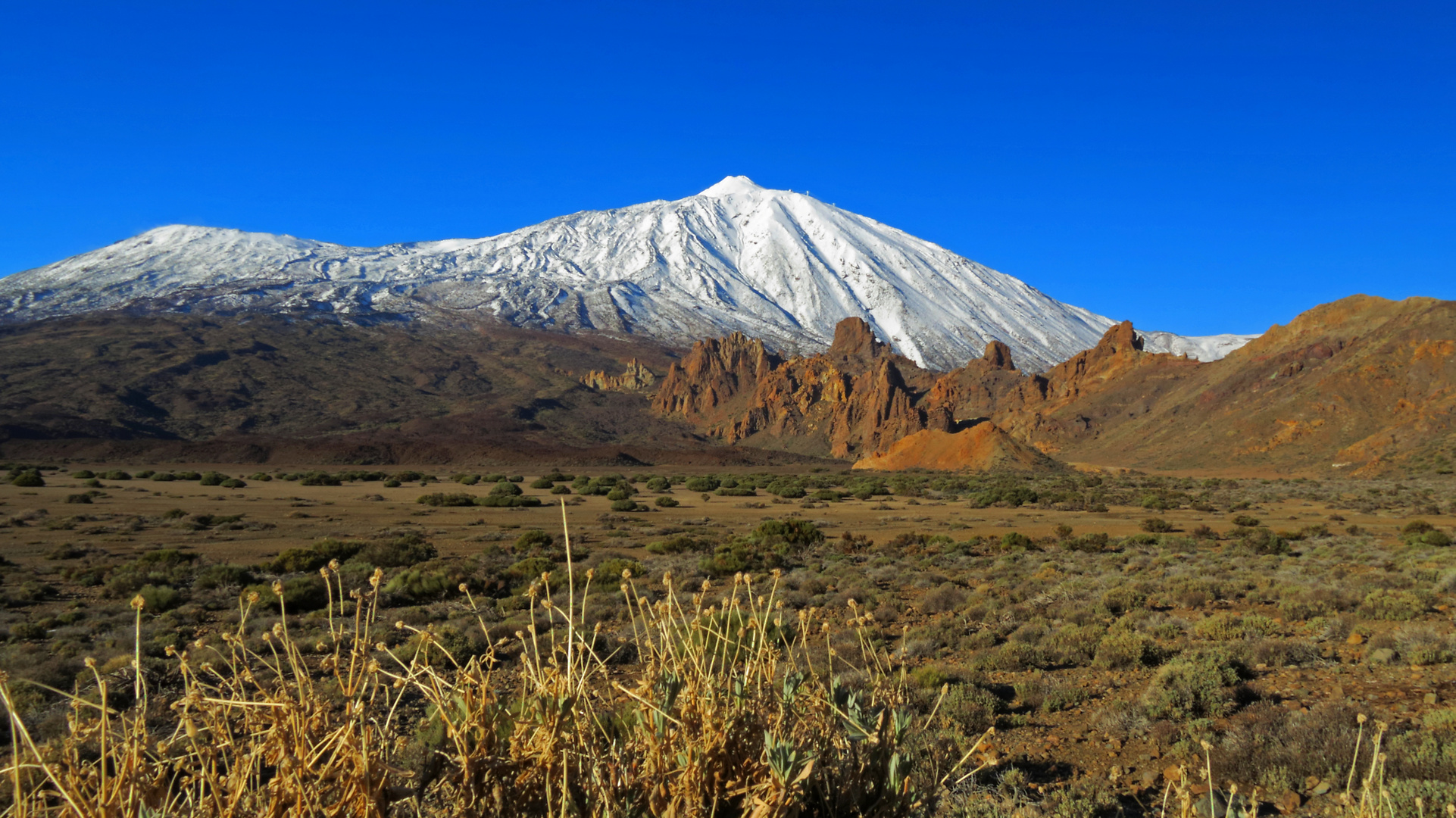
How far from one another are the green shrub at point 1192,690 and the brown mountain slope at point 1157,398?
168ft

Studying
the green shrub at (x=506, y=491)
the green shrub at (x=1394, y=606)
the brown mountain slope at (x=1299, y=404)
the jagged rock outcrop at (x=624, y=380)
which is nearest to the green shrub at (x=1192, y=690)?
the green shrub at (x=1394, y=606)

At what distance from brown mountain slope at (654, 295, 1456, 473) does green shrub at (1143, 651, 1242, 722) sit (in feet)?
168

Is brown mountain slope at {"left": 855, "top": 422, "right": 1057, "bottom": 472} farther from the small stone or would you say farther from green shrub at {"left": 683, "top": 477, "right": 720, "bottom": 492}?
the small stone

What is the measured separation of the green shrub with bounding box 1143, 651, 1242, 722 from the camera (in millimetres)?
5609

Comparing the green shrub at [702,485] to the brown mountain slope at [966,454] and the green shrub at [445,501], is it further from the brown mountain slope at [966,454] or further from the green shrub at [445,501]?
the brown mountain slope at [966,454]

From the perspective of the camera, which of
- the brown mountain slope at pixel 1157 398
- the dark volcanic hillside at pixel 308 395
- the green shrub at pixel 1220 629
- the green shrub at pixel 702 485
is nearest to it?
the green shrub at pixel 1220 629

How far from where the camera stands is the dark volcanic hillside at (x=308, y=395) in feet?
257

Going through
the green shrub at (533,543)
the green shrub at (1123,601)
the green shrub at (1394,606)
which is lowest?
the green shrub at (533,543)

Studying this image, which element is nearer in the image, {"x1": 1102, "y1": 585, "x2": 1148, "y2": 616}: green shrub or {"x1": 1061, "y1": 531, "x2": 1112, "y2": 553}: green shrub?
{"x1": 1102, "y1": 585, "x2": 1148, "y2": 616}: green shrub

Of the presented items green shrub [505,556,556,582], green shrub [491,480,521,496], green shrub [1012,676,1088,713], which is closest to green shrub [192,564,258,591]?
green shrub [505,556,556,582]

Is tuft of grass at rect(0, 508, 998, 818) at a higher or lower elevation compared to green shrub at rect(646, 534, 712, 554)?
higher

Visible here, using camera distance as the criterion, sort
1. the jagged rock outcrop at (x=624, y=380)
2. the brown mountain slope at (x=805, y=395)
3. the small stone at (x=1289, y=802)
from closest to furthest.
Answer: the small stone at (x=1289, y=802), the brown mountain slope at (x=805, y=395), the jagged rock outcrop at (x=624, y=380)

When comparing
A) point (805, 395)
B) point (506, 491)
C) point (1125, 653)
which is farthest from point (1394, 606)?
point (805, 395)

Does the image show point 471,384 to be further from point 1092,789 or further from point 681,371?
point 1092,789
